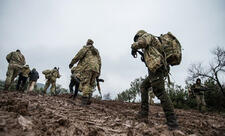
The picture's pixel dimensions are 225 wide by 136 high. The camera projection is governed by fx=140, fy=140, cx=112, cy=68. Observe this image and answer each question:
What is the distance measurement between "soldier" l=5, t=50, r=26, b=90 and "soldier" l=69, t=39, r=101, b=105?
12.4 feet

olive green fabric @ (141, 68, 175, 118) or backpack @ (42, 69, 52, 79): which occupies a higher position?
backpack @ (42, 69, 52, 79)

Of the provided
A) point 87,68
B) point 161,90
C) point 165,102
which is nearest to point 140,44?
point 161,90

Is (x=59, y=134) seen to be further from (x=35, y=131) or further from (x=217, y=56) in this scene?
(x=217, y=56)

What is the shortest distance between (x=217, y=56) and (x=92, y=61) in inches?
1053

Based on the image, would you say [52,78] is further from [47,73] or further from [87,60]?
[87,60]

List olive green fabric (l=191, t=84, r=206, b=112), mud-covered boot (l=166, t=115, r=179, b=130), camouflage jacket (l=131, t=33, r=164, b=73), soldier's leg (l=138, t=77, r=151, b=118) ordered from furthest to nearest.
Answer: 1. olive green fabric (l=191, t=84, r=206, b=112)
2. soldier's leg (l=138, t=77, r=151, b=118)
3. camouflage jacket (l=131, t=33, r=164, b=73)
4. mud-covered boot (l=166, t=115, r=179, b=130)

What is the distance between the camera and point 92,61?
4.57 metres

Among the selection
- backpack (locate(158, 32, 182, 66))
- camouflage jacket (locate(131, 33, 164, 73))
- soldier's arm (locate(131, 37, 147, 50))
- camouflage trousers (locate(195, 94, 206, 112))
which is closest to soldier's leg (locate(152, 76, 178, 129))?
camouflage jacket (locate(131, 33, 164, 73))

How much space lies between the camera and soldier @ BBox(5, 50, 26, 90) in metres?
6.43

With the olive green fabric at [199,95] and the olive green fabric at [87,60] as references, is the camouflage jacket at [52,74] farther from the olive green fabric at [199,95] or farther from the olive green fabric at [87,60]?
the olive green fabric at [199,95]

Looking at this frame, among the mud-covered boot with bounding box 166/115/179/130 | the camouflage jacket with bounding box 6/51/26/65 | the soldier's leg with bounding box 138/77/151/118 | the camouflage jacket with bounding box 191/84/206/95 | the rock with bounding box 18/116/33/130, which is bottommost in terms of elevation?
the mud-covered boot with bounding box 166/115/179/130

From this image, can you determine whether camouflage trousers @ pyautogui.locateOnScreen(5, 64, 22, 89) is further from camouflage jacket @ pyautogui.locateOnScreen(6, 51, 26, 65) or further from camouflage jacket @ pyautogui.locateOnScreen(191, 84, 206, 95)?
camouflage jacket @ pyautogui.locateOnScreen(191, 84, 206, 95)

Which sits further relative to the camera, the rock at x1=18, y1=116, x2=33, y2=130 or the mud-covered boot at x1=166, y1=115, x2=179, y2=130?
the mud-covered boot at x1=166, y1=115, x2=179, y2=130

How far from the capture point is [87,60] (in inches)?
181
